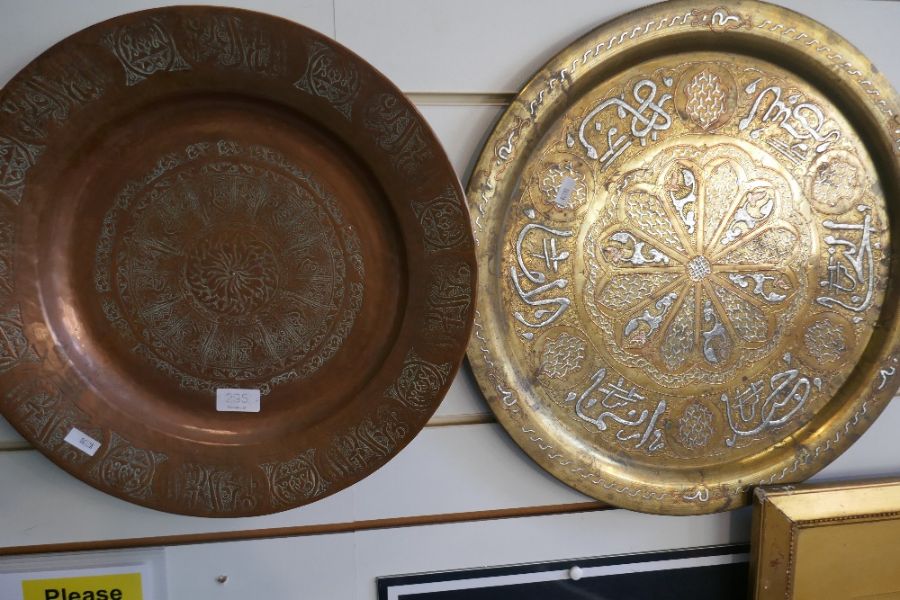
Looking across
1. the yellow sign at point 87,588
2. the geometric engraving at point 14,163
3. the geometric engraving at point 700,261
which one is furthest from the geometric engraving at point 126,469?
the geometric engraving at point 700,261

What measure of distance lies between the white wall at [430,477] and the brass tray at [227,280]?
0.15 metres

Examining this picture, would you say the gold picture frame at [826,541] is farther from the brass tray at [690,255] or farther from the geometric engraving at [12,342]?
the geometric engraving at [12,342]

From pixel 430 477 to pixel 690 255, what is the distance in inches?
27.9

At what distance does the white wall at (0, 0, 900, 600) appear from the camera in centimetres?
102

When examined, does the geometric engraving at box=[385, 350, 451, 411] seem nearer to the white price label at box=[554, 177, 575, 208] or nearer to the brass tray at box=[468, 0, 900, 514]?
the brass tray at box=[468, 0, 900, 514]

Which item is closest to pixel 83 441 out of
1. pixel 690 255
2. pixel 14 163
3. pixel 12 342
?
pixel 12 342

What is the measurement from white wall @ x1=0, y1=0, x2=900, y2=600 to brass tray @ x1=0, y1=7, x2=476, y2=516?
0.15 metres

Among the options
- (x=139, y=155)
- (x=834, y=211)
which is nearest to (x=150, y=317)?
(x=139, y=155)

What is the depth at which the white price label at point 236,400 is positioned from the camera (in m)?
1.03

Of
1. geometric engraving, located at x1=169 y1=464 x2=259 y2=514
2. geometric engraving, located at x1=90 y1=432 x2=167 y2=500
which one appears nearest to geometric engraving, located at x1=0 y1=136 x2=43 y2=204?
geometric engraving, located at x1=90 y1=432 x2=167 y2=500

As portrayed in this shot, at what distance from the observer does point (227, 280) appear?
1.01 meters

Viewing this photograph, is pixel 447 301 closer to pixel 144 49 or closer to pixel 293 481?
pixel 293 481

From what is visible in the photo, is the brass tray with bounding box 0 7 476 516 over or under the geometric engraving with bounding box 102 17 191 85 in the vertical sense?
under

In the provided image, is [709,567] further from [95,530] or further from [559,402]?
[95,530]
